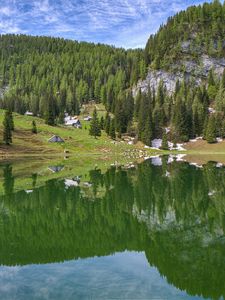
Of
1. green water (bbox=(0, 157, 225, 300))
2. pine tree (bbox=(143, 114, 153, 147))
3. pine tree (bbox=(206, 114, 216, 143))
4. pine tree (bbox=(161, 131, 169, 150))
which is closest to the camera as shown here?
green water (bbox=(0, 157, 225, 300))

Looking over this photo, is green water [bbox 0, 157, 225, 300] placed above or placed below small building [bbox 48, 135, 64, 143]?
below

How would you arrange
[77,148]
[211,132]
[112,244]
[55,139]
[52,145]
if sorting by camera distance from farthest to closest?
[211,132], [55,139], [77,148], [52,145], [112,244]

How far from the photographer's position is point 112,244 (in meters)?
27.8

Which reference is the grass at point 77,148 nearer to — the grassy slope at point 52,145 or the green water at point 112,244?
the grassy slope at point 52,145

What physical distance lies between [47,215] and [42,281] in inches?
681

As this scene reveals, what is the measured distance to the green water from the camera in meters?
19.2

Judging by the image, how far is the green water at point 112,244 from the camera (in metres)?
19.2

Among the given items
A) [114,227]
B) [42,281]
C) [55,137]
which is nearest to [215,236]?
[114,227]

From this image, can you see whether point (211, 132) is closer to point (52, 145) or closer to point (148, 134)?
point (148, 134)

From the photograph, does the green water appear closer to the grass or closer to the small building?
the grass

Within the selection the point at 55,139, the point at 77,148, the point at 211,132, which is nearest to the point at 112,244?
the point at 77,148

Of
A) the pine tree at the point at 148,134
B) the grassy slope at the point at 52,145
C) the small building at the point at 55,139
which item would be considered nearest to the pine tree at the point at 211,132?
the pine tree at the point at 148,134

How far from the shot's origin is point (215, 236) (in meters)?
29.1

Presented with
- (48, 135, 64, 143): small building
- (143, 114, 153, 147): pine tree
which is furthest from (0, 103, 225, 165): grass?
(143, 114, 153, 147): pine tree
